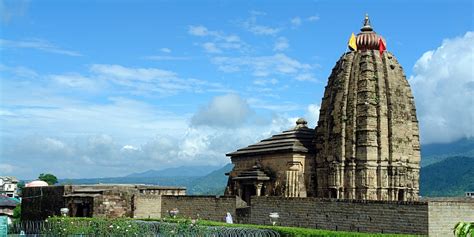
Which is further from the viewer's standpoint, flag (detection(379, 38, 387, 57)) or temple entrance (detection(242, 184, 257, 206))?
temple entrance (detection(242, 184, 257, 206))

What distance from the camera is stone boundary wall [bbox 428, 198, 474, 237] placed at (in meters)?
23.7

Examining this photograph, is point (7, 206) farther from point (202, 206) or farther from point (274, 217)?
point (274, 217)

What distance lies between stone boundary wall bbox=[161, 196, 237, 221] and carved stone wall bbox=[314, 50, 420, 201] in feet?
25.7

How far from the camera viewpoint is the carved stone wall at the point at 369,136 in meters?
38.8

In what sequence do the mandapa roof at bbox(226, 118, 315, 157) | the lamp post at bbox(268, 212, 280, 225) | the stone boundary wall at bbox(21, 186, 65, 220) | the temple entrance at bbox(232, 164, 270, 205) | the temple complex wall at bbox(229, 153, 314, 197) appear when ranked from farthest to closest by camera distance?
the stone boundary wall at bbox(21, 186, 65, 220), the temple entrance at bbox(232, 164, 270, 205), the mandapa roof at bbox(226, 118, 315, 157), the temple complex wall at bbox(229, 153, 314, 197), the lamp post at bbox(268, 212, 280, 225)

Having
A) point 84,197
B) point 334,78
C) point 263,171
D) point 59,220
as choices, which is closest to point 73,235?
point 59,220

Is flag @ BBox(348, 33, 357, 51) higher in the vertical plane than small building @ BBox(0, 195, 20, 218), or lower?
higher

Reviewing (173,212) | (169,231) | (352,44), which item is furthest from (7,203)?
(169,231)

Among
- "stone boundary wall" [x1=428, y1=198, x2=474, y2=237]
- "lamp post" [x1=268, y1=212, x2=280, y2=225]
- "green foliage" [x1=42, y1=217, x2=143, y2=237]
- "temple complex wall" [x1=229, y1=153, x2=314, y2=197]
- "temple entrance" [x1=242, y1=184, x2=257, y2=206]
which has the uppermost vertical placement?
"temple complex wall" [x1=229, y1=153, x2=314, y2=197]

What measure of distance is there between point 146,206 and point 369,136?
15.2 meters

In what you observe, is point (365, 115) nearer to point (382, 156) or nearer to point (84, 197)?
point (382, 156)

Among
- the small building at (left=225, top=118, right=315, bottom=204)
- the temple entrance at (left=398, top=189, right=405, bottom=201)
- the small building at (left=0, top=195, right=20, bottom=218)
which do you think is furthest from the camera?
the small building at (left=0, top=195, right=20, bottom=218)

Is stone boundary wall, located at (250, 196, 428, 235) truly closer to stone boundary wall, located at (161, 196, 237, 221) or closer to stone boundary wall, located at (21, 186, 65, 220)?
stone boundary wall, located at (161, 196, 237, 221)

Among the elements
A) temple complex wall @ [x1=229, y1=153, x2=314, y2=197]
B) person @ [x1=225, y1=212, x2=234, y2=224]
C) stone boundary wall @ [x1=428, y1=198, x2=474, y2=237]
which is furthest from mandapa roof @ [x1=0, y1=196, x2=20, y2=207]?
stone boundary wall @ [x1=428, y1=198, x2=474, y2=237]
